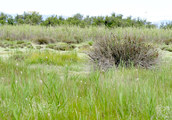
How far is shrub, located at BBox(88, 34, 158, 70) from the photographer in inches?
179

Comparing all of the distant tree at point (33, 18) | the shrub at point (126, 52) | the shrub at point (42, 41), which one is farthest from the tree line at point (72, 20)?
the shrub at point (126, 52)

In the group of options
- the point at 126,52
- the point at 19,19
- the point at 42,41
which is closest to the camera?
the point at 126,52

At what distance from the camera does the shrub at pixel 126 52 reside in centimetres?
456

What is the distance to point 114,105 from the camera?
80.3 inches

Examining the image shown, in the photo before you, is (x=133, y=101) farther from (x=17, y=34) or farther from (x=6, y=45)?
(x=17, y=34)

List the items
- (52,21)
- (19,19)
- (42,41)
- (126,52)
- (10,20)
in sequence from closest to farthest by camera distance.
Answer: (126,52), (42,41), (52,21), (10,20), (19,19)

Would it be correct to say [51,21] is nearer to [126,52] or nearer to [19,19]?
[19,19]

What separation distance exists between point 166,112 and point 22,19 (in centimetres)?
2133

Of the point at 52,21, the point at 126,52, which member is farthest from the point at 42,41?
the point at 52,21

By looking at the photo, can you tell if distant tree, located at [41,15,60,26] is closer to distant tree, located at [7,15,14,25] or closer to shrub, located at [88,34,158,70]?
distant tree, located at [7,15,14,25]

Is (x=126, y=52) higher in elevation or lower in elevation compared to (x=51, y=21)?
lower

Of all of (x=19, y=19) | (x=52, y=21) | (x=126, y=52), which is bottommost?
(x=126, y=52)

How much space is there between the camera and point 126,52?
459cm

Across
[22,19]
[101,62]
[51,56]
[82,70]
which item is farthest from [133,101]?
[22,19]
